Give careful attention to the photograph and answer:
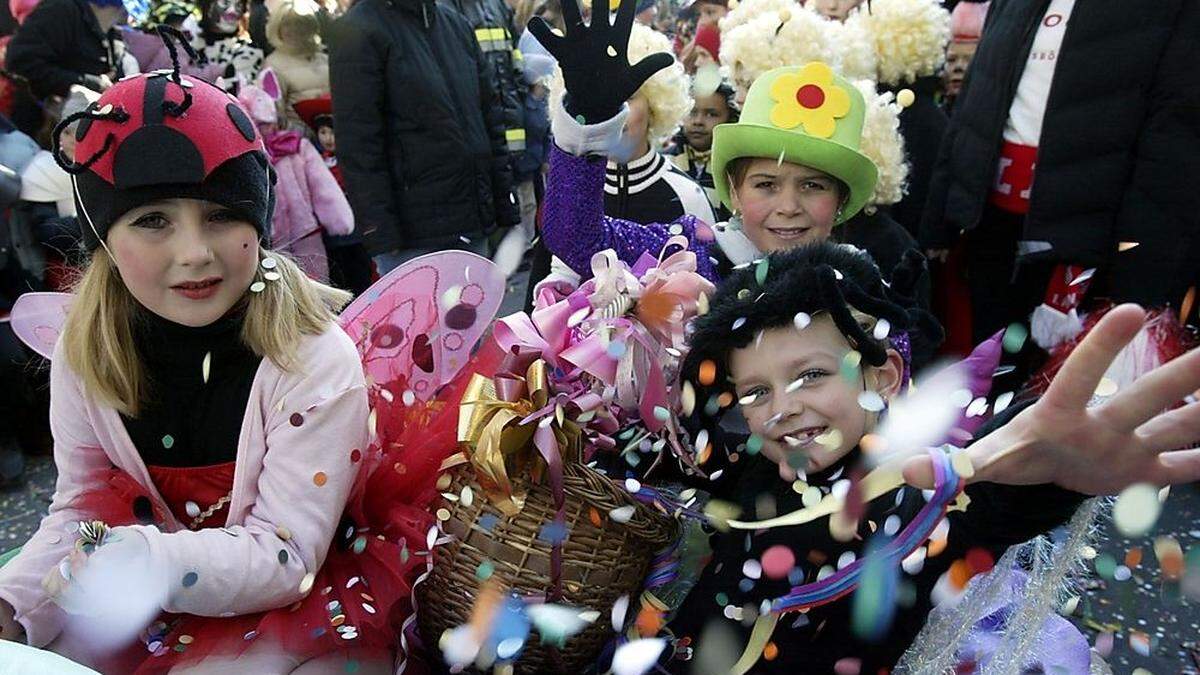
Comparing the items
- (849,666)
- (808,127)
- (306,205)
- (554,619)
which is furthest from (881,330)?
(306,205)

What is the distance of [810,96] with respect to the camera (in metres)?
1.72

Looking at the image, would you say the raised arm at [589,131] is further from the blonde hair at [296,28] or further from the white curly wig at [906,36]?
the blonde hair at [296,28]

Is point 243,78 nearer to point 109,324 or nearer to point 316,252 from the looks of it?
point 316,252

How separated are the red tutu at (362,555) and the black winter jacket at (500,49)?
8.30ft

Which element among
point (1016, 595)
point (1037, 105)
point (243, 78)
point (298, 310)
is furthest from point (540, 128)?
point (1016, 595)

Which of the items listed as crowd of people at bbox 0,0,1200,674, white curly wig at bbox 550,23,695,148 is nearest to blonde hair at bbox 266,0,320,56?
white curly wig at bbox 550,23,695,148

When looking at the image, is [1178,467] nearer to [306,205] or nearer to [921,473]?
[921,473]

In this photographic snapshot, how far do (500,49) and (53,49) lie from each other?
183cm

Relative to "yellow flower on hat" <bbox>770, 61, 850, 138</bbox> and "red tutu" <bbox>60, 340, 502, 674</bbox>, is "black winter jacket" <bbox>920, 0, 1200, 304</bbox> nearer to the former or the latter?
"yellow flower on hat" <bbox>770, 61, 850, 138</bbox>

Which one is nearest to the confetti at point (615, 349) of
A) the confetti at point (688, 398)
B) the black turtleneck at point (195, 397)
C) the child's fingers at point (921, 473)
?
the confetti at point (688, 398)

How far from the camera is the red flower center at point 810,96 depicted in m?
1.72

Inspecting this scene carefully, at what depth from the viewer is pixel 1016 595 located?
1.17 meters

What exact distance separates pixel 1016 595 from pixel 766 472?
1.22 ft

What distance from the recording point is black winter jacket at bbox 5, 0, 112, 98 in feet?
11.4
